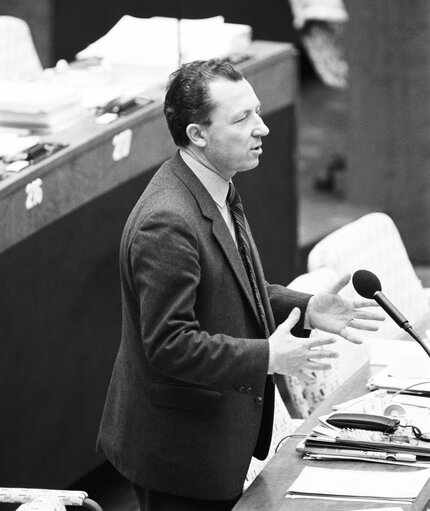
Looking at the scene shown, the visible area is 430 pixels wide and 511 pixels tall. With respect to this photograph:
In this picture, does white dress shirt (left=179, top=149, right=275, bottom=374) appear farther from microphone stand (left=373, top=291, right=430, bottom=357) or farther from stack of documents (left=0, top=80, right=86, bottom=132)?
stack of documents (left=0, top=80, right=86, bottom=132)

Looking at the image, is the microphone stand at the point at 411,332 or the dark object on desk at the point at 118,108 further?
the dark object on desk at the point at 118,108

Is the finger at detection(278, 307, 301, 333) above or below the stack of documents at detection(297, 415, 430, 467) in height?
above

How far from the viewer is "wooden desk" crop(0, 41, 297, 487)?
4.24m

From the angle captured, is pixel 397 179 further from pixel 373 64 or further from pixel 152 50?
pixel 152 50

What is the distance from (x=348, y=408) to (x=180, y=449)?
23.3 inches

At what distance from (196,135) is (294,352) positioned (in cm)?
56

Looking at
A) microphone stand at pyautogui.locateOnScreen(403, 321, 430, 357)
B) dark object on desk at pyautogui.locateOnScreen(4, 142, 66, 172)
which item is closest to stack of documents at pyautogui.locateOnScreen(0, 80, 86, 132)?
dark object on desk at pyautogui.locateOnScreen(4, 142, 66, 172)

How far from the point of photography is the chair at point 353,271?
397 cm

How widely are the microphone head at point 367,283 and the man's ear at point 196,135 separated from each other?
1.61ft

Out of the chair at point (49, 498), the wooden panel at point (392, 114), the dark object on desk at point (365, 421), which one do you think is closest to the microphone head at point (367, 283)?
the dark object on desk at point (365, 421)

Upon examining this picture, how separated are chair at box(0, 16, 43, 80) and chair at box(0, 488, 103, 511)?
2.63 metres

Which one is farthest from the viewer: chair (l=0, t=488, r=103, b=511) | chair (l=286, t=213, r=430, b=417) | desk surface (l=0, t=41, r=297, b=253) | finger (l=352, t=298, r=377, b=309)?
desk surface (l=0, t=41, r=297, b=253)

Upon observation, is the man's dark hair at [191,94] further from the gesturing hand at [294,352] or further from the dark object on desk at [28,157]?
the dark object on desk at [28,157]

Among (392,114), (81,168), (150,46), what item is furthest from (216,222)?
(392,114)
